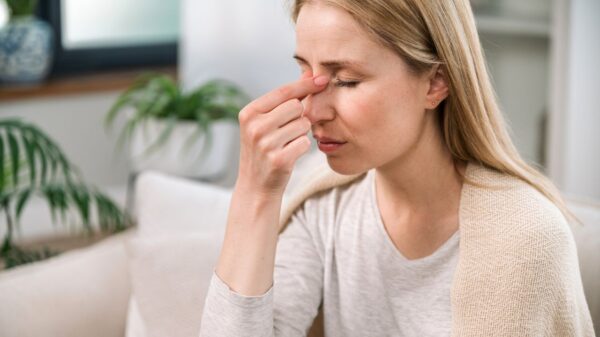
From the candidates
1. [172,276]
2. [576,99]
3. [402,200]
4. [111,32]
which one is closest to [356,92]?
[402,200]

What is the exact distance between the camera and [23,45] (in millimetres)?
3645

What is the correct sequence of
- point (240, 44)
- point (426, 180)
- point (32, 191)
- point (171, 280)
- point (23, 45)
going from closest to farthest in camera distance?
point (426, 180) → point (171, 280) → point (32, 191) → point (240, 44) → point (23, 45)

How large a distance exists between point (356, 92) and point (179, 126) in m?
1.81

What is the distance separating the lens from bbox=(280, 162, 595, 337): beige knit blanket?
1423 millimetres

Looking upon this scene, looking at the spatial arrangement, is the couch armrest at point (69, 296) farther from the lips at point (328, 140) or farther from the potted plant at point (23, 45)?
the potted plant at point (23, 45)

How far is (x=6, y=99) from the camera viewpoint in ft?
12.0

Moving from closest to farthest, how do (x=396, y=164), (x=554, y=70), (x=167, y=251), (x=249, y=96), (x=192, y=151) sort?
1. (x=396, y=164)
2. (x=167, y=251)
3. (x=554, y=70)
4. (x=192, y=151)
5. (x=249, y=96)

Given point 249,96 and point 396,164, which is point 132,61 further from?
point 396,164

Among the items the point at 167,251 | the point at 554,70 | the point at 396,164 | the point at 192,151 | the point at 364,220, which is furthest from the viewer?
the point at 192,151

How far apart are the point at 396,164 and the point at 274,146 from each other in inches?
8.5

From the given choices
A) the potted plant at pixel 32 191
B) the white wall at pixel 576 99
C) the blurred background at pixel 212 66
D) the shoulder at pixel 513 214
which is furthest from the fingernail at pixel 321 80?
the white wall at pixel 576 99

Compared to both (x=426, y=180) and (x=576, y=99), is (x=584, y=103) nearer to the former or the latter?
(x=576, y=99)

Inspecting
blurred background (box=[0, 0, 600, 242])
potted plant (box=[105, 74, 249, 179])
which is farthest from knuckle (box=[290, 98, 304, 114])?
potted plant (box=[105, 74, 249, 179])

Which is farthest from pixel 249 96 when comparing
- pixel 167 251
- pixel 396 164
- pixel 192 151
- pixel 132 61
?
pixel 396 164
